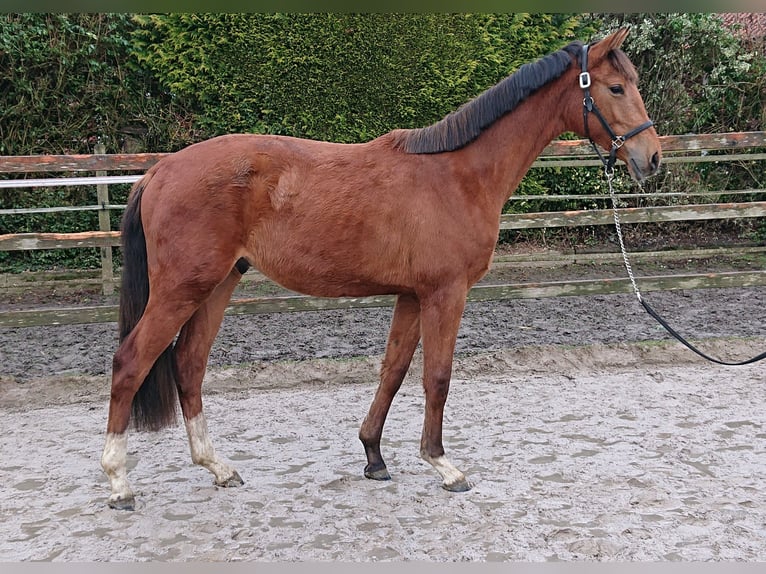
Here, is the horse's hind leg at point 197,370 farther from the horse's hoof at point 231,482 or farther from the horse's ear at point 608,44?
the horse's ear at point 608,44

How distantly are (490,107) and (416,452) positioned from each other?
1920 mm

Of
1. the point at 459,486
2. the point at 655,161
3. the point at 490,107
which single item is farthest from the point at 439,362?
the point at 655,161

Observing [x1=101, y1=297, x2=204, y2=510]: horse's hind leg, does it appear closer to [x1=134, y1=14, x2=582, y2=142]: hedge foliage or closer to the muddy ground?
the muddy ground

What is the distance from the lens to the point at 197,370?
11.6 feet

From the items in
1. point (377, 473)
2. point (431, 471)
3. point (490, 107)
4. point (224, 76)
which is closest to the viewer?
point (490, 107)

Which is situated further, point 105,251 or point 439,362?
point 105,251

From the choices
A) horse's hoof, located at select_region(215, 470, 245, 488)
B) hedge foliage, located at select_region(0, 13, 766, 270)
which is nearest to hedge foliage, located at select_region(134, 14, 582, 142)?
hedge foliage, located at select_region(0, 13, 766, 270)

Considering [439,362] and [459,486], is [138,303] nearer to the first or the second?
[439,362]

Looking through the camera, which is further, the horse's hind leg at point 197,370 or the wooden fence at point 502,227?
the wooden fence at point 502,227

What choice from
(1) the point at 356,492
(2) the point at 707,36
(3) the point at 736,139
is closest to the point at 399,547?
(1) the point at 356,492

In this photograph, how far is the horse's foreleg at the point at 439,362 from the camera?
10.8 feet

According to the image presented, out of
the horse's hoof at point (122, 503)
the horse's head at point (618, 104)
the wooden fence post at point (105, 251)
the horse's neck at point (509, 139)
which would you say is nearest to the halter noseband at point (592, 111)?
the horse's head at point (618, 104)

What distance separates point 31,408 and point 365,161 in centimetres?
294

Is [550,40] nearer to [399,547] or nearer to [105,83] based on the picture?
[105,83]
